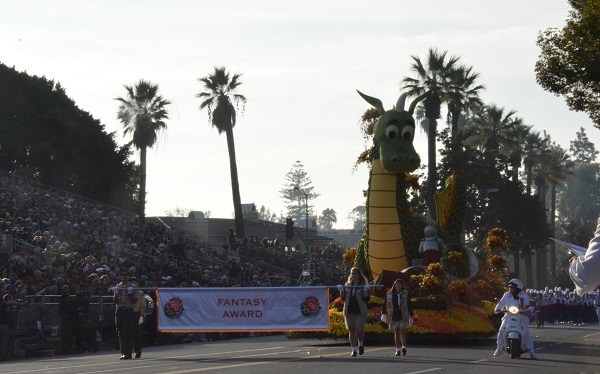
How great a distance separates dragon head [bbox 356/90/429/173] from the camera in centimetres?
2950

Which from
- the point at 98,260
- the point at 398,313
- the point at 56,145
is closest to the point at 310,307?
the point at 398,313

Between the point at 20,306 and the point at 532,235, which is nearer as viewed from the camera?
the point at 20,306

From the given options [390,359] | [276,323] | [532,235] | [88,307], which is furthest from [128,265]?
[532,235]

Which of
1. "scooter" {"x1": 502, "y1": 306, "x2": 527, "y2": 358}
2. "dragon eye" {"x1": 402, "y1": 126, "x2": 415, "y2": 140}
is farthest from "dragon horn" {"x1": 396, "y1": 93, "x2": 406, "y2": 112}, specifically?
"scooter" {"x1": 502, "y1": 306, "x2": 527, "y2": 358}

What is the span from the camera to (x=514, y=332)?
21750mm

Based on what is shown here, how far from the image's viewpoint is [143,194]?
64562 millimetres

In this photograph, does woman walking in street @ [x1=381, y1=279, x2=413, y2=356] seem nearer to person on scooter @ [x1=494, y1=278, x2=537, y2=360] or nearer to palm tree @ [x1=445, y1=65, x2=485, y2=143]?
person on scooter @ [x1=494, y1=278, x2=537, y2=360]

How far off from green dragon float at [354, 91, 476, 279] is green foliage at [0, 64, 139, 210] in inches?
1479

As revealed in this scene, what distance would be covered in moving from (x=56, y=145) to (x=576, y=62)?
1812 inches

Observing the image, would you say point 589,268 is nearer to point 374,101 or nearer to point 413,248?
point 413,248

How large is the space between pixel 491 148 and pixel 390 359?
5063cm

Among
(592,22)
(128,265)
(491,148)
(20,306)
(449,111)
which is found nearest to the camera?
(592,22)

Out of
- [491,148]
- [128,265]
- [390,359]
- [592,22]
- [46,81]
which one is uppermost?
[46,81]

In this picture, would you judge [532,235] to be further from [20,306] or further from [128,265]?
[20,306]
